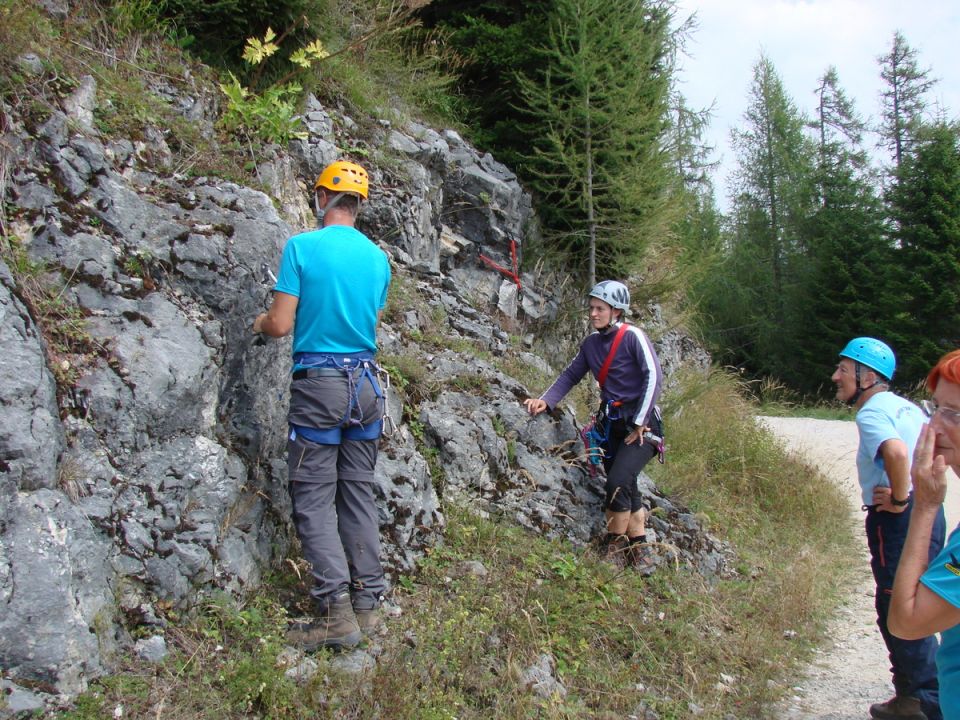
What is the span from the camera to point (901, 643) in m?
4.25

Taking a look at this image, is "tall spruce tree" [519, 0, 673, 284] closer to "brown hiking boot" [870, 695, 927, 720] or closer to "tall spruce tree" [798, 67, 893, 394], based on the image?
"brown hiking boot" [870, 695, 927, 720]

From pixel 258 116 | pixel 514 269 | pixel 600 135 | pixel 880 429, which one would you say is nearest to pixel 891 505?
pixel 880 429

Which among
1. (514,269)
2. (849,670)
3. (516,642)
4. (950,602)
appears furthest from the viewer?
(514,269)

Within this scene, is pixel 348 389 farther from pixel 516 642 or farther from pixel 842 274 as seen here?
pixel 842 274

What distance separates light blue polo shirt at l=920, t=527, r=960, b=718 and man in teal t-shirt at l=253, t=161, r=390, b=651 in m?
2.73

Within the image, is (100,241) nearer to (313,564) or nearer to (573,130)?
(313,564)

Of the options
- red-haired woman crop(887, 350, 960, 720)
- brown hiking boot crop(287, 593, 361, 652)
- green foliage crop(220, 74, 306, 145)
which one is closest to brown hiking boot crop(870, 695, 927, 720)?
red-haired woman crop(887, 350, 960, 720)

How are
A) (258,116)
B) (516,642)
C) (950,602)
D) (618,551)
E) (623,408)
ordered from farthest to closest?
1. (258,116)
2. (623,408)
3. (618,551)
4. (516,642)
5. (950,602)

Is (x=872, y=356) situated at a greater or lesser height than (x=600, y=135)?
lesser

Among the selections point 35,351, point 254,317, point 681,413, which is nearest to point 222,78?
point 254,317

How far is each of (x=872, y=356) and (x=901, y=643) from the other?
5.48ft

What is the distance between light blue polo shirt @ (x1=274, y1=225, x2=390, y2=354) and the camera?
165 inches

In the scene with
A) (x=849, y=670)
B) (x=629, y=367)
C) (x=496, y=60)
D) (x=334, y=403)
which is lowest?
(x=849, y=670)

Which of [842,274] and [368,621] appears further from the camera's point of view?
[842,274]
